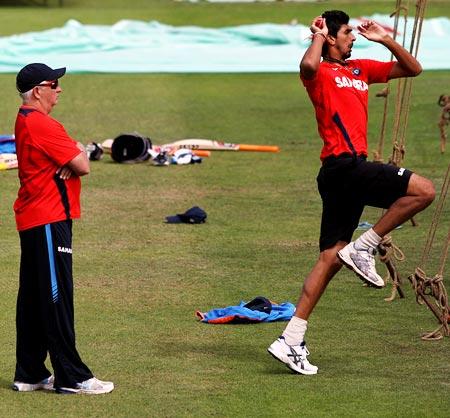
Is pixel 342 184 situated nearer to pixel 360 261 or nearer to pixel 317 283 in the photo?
pixel 360 261

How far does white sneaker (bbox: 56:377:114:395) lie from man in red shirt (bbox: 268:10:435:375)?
3.90ft

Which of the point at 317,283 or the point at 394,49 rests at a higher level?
the point at 394,49

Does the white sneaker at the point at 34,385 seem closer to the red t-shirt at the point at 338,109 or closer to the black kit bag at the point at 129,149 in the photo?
the red t-shirt at the point at 338,109

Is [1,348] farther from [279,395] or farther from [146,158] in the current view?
[146,158]

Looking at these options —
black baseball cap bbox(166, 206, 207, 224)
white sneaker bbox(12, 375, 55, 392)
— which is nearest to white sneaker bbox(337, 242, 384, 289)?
white sneaker bbox(12, 375, 55, 392)

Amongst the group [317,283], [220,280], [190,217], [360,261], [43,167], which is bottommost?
[190,217]

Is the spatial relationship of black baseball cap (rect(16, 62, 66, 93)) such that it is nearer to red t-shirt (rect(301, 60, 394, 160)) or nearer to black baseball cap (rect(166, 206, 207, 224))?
red t-shirt (rect(301, 60, 394, 160))

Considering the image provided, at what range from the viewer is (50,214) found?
28.6ft

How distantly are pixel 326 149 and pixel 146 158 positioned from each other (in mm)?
10539

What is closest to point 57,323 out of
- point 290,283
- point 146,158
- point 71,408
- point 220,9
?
point 71,408

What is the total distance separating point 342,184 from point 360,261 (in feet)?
1.73

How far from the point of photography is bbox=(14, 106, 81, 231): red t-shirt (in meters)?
8.67

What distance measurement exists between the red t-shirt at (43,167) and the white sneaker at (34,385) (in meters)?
1.00

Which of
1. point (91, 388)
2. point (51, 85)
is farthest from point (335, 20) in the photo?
point (91, 388)
